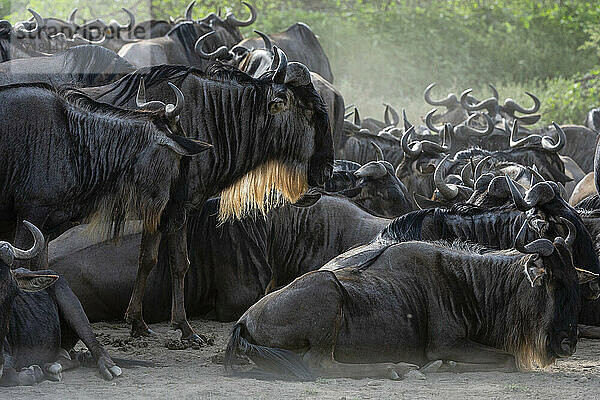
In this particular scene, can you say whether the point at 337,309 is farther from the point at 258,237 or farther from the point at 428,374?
the point at 258,237

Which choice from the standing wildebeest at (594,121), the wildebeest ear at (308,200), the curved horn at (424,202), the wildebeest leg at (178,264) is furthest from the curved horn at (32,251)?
the standing wildebeest at (594,121)

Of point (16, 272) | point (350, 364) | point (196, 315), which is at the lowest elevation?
point (196, 315)

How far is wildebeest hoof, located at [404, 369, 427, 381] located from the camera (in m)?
5.40

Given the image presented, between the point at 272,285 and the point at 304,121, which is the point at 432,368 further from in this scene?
the point at 272,285

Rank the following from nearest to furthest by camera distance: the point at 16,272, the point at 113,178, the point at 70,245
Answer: the point at 16,272 → the point at 113,178 → the point at 70,245

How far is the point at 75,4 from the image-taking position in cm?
3650

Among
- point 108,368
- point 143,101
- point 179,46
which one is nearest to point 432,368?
point 108,368

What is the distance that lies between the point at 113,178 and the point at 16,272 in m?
1.08

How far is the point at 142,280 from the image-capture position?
22.2ft

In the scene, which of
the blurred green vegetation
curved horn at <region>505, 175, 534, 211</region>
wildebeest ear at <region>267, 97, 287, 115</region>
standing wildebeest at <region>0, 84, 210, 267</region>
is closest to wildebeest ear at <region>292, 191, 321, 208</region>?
wildebeest ear at <region>267, 97, 287, 115</region>

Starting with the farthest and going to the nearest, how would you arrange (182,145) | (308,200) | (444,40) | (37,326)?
1. (444,40)
2. (308,200)
3. (182,145)
4. (37,326)

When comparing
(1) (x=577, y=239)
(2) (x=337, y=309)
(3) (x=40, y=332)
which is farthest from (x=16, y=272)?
(1) (x=577, y=239)

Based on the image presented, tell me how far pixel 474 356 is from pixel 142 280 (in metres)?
2.28

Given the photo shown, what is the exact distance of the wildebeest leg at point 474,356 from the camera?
5660 mm
